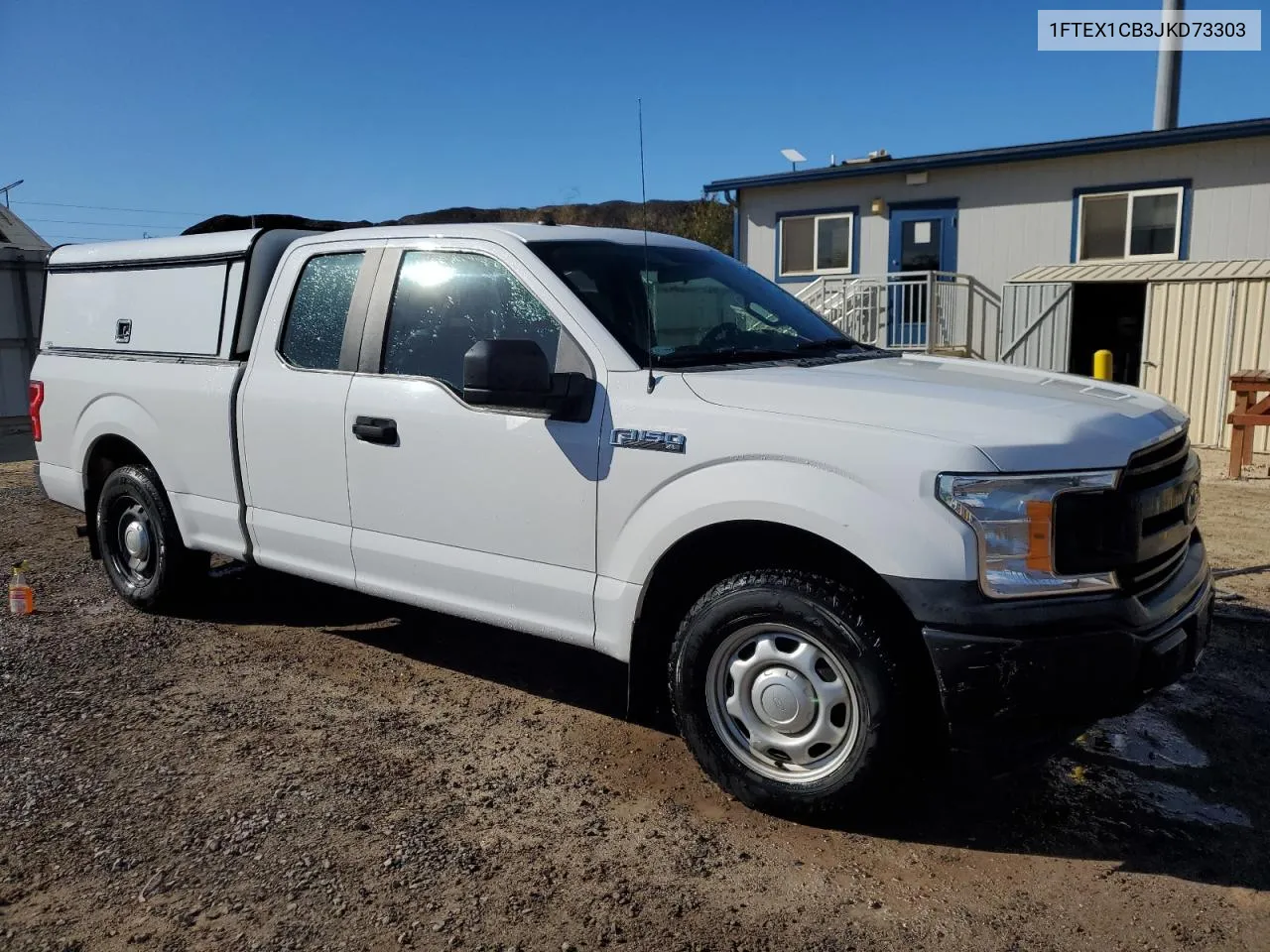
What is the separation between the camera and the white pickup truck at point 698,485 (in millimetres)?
2898

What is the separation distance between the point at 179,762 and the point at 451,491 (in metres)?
1.43

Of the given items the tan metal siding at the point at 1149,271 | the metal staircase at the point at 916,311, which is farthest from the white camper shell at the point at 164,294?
the metal staircase at the point at 916,311

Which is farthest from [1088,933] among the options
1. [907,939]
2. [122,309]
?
[122,309]

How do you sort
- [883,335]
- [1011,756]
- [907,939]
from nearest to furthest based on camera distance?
[907,939], [1011,756], [883,335]

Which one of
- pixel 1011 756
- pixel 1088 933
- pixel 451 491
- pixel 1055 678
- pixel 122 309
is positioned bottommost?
pixel 1088 933

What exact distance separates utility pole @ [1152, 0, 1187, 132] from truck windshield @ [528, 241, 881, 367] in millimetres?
17557

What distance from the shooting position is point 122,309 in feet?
18.6

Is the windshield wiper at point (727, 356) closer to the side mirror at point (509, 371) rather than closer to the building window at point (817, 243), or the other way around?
the side mirror at point (509, 371)

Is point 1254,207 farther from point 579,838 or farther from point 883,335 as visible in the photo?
point 579,838

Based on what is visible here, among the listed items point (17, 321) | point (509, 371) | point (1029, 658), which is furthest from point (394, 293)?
point (17, 321)

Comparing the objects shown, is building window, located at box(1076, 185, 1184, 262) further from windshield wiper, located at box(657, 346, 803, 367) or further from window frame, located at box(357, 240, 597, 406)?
window frame, located at box(357, 240, 597, 406)

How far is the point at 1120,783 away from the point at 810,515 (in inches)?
64.7

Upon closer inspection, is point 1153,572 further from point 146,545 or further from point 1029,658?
point 146,545

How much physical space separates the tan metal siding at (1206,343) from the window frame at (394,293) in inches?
403
